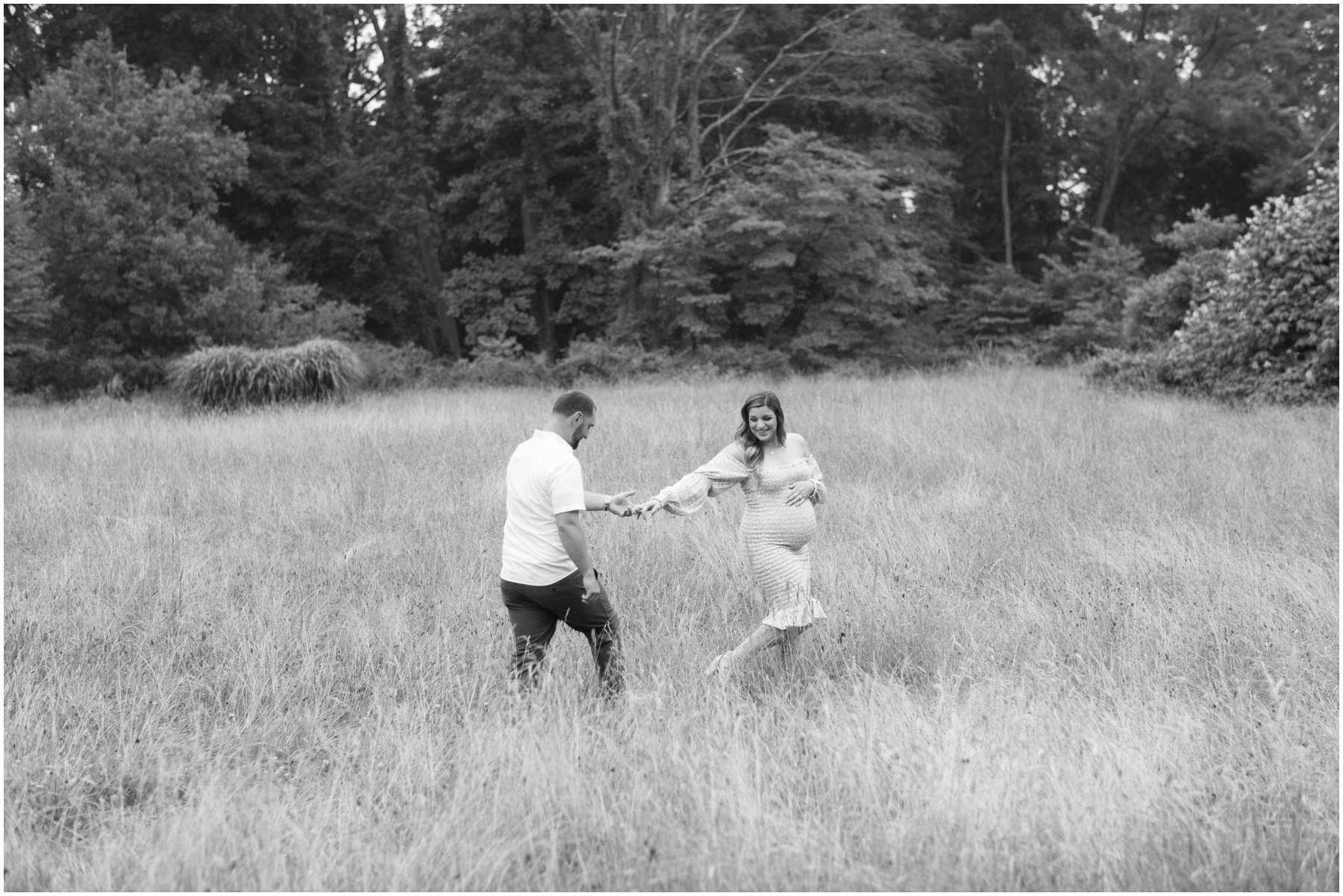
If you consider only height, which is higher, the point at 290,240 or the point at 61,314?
the point at 290,240

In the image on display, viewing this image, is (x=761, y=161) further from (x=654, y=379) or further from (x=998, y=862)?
(x=998, y=862)

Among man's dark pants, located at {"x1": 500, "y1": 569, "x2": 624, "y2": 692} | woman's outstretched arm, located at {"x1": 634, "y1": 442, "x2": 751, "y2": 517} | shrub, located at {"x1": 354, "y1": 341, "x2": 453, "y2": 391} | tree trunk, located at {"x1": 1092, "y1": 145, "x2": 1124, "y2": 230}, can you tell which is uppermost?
tree trunk, located at {"x1": 1092, "y1": 145, "x2": 1124, "y2": 230}

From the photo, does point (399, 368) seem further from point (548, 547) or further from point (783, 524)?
point (548, 547)

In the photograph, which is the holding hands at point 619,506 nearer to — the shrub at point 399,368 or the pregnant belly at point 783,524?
the pregnant belly at point 783,524

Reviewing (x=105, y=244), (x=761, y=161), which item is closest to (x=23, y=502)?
(x=105, y=244)

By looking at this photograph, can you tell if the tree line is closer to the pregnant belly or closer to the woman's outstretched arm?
the pregnant belly

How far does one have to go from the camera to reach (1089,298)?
2903 centimetres

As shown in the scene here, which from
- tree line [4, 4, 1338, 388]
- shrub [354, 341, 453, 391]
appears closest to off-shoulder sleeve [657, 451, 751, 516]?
shrub [354, 341, 453, 391]

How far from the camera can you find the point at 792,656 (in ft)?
17.0

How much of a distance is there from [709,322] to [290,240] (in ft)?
43.0

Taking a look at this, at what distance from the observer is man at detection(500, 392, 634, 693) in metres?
4.39

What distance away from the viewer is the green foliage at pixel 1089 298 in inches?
1077

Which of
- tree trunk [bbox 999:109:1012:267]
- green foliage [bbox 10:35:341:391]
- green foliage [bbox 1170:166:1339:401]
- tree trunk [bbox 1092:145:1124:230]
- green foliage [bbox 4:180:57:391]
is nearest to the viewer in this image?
green foliage [bbox 1170:166:1339:401]

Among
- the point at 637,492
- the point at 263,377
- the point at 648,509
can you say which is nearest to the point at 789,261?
the point at 263,377
